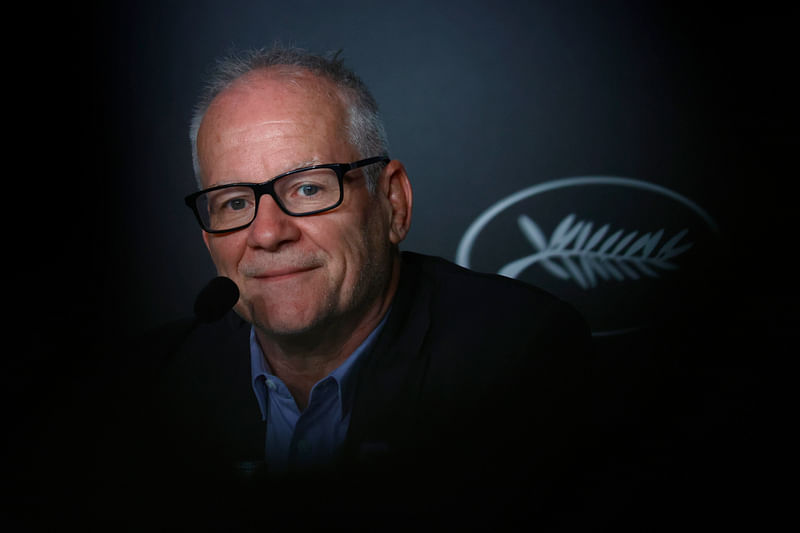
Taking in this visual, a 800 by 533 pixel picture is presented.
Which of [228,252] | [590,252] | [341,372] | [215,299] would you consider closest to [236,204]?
[228,252]

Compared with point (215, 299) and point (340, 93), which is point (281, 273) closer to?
point (215, 299)

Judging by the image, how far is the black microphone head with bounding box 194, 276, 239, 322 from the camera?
0.67m

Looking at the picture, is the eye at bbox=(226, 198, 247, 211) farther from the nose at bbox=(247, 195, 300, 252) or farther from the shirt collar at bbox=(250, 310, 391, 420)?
the shirt collar at bbox=(250, 310, 391, 420)

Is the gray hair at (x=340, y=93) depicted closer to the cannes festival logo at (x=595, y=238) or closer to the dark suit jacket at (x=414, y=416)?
the dark suit jacket at (x=414, y=416)

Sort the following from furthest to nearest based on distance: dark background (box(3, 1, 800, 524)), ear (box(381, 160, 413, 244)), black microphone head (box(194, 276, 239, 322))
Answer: dark background (box(3, 1, 800, 524))
ear (box(381, 160, 413, 244))
black microphone head (box(194, 276, 239, 322))

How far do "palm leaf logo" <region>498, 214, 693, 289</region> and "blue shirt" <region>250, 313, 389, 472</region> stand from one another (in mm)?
460

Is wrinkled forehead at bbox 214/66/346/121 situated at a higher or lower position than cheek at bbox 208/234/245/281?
higher

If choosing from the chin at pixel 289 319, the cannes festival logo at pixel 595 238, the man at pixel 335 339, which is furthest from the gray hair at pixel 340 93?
the cannes festival logo at pixel 595 238

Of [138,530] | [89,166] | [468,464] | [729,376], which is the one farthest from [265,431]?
[729,376]

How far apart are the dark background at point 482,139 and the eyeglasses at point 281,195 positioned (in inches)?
12.8

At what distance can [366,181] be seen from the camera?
84cm

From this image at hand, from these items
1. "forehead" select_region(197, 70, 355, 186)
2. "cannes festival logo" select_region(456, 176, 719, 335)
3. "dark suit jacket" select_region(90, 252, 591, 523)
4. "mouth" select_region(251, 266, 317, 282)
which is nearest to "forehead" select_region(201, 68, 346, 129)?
"forehead" select_region(197, 70, 355, 186)

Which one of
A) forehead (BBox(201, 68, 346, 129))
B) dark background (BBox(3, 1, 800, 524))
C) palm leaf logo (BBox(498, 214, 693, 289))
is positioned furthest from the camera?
palm leaf logo (BBox(498, 214, 693, 289))

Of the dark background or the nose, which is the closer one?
the nose
